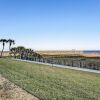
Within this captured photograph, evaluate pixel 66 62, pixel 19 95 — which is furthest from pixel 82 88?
pixel 66 62

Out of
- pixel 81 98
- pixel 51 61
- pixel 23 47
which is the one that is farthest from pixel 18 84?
pixel 23 47

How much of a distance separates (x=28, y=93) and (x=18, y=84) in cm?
432

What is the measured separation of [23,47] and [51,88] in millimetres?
94516

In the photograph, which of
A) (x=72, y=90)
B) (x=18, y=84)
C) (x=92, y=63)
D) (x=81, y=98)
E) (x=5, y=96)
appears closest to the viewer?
(x=81, y=98)

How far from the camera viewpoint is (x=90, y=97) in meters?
16.3

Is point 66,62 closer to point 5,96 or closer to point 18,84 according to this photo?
point 18,84

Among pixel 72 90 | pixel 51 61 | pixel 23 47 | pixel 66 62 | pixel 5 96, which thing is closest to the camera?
pixel 5 96

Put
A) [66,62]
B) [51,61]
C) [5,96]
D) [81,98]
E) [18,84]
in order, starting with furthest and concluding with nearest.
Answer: [51,61] → [66,62] → [18,84] → [5,96] → [81,98]

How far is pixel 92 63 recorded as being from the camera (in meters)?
36.4

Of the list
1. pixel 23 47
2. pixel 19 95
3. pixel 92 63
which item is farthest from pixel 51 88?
pixel 23 47

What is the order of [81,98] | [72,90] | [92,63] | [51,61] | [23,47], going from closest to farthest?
1. [81,98]
2. [72,90]
3. [92,63]
4. [51,61]
5. [23,47]

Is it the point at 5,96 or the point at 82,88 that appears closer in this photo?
the point at 5,96

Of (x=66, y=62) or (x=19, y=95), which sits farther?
(x=66, y=62)

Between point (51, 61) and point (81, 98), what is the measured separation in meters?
33.9
